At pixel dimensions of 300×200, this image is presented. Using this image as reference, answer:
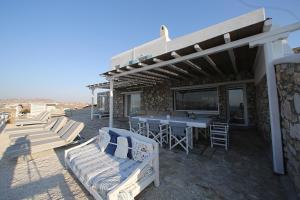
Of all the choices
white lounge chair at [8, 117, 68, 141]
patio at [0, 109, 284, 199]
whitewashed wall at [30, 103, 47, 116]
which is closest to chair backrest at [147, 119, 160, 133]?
patio at [0, 109, 284, 199]

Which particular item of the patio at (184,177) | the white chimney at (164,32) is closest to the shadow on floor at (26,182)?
the patio at (184,177)

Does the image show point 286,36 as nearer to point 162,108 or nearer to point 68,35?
point 162,108

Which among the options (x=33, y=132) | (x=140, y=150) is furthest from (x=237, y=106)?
(x=33, y=132)

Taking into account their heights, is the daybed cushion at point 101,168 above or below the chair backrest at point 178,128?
below

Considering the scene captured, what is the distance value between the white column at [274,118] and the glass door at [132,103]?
27.9 ft

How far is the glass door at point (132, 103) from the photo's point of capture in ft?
34.6

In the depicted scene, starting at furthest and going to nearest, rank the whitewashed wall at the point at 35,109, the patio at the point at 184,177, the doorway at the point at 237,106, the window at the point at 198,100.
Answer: the whitewashed wall at the point at 35,109 < the window at the point at 198,100 < the doorway at the point at 237,106 < the patio at the point at 184,177

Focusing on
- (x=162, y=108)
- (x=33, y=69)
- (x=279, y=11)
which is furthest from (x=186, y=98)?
(x=33, y=69)

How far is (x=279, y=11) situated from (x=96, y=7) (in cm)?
707

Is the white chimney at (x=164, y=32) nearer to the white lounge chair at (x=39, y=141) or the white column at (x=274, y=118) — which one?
the white column at (x=274, y=118)

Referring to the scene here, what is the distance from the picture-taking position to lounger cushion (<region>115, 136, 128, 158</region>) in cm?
250

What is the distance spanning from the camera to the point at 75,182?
7.64ft

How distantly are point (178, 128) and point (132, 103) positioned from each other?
25.5ft

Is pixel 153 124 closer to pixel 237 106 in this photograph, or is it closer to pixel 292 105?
pixel 292 105
